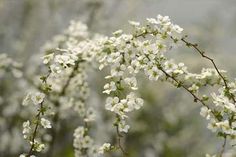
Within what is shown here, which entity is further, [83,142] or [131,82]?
[83,142]

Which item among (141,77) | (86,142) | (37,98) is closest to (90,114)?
(86,142)

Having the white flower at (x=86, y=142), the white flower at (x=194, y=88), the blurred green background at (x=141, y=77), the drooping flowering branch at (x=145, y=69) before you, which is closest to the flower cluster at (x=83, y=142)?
the white flower at (x=86, y=142)

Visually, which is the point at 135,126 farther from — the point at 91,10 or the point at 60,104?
the point at 60,104

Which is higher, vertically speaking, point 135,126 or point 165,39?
point 135,126

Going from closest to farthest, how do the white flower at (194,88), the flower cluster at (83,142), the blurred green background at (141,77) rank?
1. the white flower at (194,88)
2. the flower cluster at (83,142)
3. the blurred green background at (141,77)

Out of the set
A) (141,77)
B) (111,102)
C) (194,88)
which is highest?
(141,77)

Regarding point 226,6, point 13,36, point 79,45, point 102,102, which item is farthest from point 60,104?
point 226,6

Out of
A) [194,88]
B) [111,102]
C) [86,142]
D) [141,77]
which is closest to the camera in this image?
[111,102]

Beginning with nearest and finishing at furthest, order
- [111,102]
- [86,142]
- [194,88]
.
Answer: [111,102], [194,88], [86,142]

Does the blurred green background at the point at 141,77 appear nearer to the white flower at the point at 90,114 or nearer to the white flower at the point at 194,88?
the white flower at the point at 90,114

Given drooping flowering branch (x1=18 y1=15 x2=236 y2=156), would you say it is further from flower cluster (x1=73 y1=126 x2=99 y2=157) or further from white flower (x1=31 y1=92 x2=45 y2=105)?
flower cluster (x1=73 y1=126 x2=99 y2=157)

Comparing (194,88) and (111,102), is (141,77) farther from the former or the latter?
(111,102)
